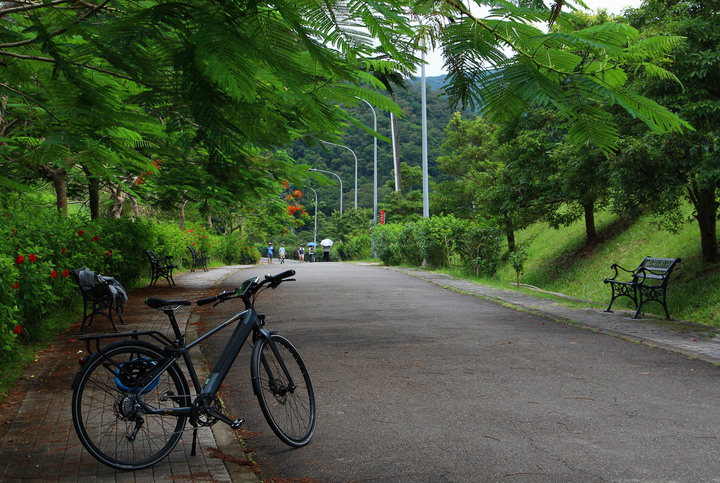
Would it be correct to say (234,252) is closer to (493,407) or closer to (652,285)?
(652,285)

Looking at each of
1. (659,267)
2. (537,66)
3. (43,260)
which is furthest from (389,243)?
(537,66)

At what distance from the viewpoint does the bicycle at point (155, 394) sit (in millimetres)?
3480

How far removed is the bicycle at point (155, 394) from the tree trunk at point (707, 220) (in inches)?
486

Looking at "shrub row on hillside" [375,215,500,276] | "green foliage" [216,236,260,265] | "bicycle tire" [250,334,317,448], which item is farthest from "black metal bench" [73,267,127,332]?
"green foliage" [216,236,260,265]

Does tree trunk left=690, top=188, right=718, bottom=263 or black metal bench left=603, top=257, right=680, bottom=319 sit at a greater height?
tree trunk left=690, top=188, right=718, bottom=263

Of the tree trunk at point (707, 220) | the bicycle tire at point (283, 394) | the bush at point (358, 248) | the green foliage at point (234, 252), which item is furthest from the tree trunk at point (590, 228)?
the bush at point (358, 248)

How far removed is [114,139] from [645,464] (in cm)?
395

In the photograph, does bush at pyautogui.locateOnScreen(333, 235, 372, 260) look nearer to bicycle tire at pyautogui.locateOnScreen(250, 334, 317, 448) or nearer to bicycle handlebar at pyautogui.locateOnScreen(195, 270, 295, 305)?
bicycle tire at pyautogui.locateOnScreen(250, 334, 317, 448)

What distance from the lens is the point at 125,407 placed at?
11.7 feet

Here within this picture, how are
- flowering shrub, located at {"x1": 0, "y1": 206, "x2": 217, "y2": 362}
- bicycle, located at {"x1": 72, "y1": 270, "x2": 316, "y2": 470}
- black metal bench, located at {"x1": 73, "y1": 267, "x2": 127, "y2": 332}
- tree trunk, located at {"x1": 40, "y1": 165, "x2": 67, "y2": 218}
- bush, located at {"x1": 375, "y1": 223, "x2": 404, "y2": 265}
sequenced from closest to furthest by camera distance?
bicycle, located at {"x1": 72, "y1": 270, "x2": 316, "y2": 470} → flowering shrub, located at {"x1": 0, "y1": 206, "x2": 217, "y2": 362} → black metal bench, located at {"x1": 73, "y1": 267, "x2": 127, "y2": 332} → tree trunk, located at {"x1": 40, "y1": 165, "x2": 67, "y2": 218} → bush, located at {"x1": 375, "y1": 223, "x2": 404, "y2": 265}

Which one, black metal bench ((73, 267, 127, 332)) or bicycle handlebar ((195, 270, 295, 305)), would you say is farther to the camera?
black metal bench ((73, 267, 127, 332))

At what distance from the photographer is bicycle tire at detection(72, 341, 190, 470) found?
3.46 m

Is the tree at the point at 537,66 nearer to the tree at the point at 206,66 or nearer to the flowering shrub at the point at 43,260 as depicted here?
the tree at the point at 206,66

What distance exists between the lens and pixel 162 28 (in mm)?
2232
